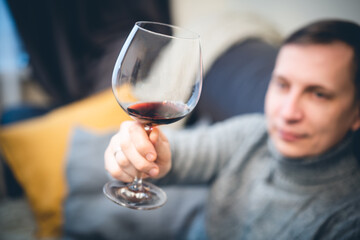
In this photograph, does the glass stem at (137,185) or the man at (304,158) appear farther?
the man at (304,158)

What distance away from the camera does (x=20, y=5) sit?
218 cm

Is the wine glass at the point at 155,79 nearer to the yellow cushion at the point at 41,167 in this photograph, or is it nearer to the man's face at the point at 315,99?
the man's face at the point at 315,99

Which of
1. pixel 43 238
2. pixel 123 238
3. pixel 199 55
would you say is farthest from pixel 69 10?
pixel 199 55

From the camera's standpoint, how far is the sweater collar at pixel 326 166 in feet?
2.88

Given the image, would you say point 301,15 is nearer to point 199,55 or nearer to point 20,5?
point 199,55

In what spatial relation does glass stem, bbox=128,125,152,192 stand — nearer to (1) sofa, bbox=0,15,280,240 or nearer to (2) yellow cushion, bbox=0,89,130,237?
(1) sofa, bbox=0,15,280,240

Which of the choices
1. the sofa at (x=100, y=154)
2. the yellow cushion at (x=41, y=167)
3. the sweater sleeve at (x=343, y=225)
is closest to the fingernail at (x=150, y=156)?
the sweater sleeve at (x=343, y=225)

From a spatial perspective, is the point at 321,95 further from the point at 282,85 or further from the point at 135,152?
the point at 135,152

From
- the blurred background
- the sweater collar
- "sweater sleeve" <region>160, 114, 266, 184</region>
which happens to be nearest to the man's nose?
the sweater collar

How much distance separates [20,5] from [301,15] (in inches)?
78.4

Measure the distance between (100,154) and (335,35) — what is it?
997mm

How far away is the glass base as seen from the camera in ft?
1.96

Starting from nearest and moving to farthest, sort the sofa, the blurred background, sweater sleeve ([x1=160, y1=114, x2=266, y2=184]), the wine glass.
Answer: the wine glass < sweater sleeve ([x1=160, y1=114, x2=266, y2=184]) < the sofa < the blurred background

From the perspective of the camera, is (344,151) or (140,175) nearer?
(140,175)
